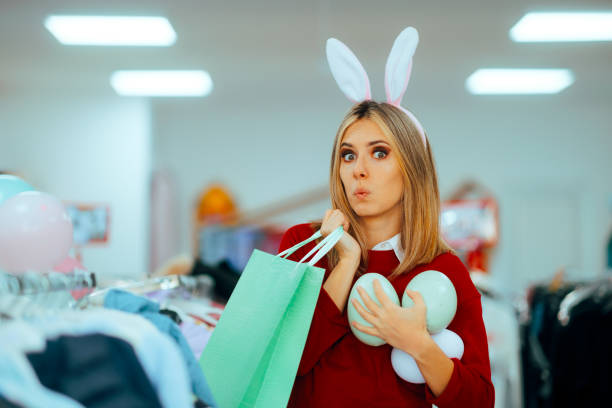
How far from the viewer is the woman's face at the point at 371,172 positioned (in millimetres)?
1207

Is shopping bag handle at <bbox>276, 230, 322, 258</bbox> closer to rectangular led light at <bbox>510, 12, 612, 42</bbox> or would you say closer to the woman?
the woman

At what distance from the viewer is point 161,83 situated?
5.24 metres

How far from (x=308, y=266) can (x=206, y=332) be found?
500mm

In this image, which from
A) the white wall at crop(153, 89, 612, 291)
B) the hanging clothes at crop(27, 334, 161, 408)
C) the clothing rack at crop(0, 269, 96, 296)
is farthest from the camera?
the white wall at crop(153, 89, 612, 291)

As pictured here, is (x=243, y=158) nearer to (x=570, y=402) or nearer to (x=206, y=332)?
(x=570, y=402)

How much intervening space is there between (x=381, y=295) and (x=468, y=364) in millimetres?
237

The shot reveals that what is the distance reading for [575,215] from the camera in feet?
21.2

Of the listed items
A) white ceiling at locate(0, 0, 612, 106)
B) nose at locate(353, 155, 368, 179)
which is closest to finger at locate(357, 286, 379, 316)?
nose at locate(353, 155, 368, 179)

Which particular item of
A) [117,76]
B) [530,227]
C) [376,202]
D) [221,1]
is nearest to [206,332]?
[376,202]

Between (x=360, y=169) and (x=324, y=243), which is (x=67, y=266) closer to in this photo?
(x=324, y=243)

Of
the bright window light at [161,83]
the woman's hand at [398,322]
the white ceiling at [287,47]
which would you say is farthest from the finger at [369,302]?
the bright window light at [161,83]

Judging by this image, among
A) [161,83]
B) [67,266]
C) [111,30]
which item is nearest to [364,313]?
[67,266]

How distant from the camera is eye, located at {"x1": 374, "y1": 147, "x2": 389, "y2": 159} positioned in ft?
3.99

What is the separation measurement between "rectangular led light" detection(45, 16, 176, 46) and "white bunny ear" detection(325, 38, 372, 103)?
288cm
